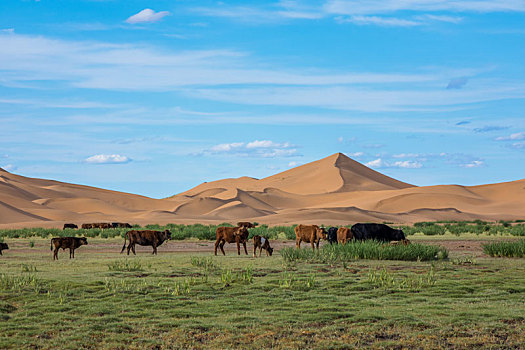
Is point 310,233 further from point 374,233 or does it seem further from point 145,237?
point 145,237

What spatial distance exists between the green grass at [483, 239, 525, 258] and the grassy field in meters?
5.03

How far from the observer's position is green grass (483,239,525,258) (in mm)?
24578

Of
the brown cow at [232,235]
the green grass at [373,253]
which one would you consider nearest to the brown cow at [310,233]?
the brown cow at [232,235]

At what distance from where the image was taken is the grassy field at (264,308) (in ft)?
34.6

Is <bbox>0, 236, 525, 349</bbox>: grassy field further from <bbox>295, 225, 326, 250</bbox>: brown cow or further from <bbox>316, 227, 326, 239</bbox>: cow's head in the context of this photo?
<bbox>295, 225, 326, 250</bbox>: brown cow

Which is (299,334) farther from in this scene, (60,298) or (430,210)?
(430,210)

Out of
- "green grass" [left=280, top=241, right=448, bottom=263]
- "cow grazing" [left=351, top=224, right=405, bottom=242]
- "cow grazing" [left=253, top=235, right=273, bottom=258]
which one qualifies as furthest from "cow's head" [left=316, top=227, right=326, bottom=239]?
"green grass" [left=280, top=241, right=448, bottom=263]

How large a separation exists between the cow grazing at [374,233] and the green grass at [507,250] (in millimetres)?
4302

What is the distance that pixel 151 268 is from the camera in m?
20.4

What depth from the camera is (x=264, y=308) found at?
13117 millimetres

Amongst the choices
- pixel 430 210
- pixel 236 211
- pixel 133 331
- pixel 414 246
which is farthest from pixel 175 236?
pixel 430 210

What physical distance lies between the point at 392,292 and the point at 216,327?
537 cm

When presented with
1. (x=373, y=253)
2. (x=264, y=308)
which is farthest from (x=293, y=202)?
(x=264, y=308)

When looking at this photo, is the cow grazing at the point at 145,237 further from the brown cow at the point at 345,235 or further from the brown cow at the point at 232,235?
the brown cow at the point at 345,235
